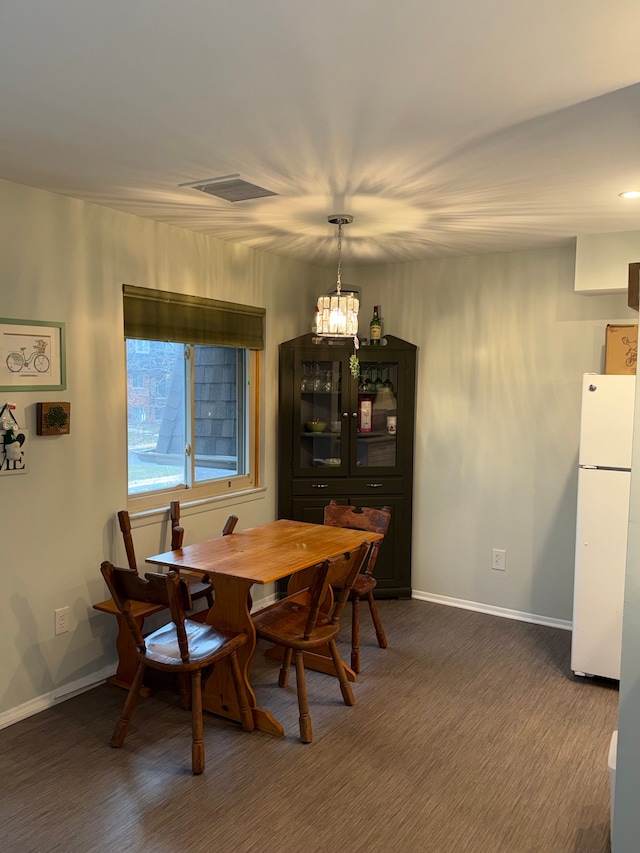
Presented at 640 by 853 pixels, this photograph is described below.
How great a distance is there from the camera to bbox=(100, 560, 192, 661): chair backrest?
268 cm

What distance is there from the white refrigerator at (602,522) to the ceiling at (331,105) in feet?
3.27

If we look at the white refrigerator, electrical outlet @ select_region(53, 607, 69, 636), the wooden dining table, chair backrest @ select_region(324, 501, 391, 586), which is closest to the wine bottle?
chair backrest @ select_region(324, 501, 391, 586)

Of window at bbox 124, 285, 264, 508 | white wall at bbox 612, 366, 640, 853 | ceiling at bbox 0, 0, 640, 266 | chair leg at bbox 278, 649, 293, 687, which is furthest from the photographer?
window at bbox 124, 285, 264, 508

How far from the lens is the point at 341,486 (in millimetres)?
4828

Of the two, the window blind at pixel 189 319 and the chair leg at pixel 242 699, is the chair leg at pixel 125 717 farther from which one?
the window blind at pixel 189 319

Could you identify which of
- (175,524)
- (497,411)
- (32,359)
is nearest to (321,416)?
(497,411)

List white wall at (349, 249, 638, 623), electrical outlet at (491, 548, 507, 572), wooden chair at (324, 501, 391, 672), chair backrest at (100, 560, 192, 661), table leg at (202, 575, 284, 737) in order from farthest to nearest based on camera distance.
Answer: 1. electrical outlet at (491, 548, 507, 572)
2. white wall at (349, 249, 638, 623)
3. wooden chair at (324, 501, 391, 672)
4. table leg at (202, 575, 284, 737)
5. chair backrest at (100, 560, 192, 661)

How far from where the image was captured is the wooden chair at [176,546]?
11.8ft

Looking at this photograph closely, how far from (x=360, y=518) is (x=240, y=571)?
1.30 meters

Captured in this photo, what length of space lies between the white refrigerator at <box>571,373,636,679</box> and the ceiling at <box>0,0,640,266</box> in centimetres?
100

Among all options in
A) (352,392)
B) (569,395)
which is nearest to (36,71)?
(352,392)

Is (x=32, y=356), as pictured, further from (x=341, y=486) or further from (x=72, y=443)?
(x=341, y=486)

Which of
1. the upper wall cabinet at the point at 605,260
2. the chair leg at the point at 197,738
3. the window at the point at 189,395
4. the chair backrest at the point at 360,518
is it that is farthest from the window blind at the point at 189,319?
the upper wall cabinet at the point at 605,260

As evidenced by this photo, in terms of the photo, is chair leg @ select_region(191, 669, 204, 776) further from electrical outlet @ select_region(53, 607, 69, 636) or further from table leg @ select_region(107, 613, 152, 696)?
electrical outlet @ select_region(53, 607, 69, 636)
